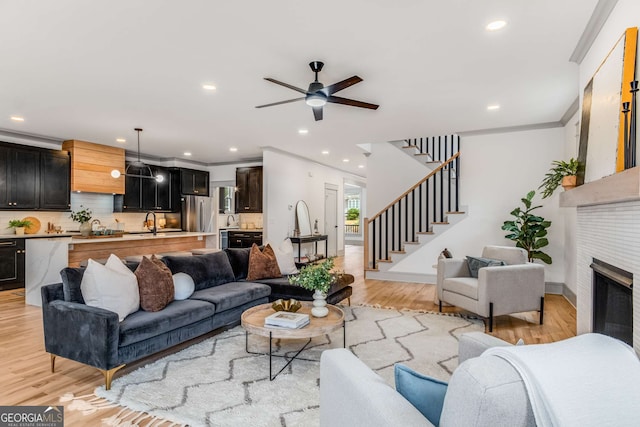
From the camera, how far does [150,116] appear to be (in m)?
5.11

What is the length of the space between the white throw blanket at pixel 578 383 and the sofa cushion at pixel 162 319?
2.59 meters

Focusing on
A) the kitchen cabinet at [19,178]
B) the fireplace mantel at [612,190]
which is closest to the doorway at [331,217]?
the kitchen cabinet at [19,178]

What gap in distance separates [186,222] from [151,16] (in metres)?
6.57

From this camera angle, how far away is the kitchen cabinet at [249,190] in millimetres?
8195

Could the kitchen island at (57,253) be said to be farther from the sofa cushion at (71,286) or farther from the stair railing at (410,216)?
the stair railing at (410,216)

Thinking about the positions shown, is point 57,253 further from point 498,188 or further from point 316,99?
point 498,188

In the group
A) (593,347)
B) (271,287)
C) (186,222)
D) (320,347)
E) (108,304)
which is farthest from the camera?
(186,222)

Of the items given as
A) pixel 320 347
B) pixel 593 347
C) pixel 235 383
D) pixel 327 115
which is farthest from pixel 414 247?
pixel 593 347

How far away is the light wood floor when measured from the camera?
8.14ft

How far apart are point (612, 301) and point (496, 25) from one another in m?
2.11

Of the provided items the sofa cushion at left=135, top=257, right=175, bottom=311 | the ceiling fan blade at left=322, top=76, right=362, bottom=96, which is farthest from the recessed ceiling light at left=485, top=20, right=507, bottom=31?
the sofa cushion at left=135, top=257, right=175, bottom=311

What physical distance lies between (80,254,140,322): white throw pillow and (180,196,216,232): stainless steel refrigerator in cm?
555

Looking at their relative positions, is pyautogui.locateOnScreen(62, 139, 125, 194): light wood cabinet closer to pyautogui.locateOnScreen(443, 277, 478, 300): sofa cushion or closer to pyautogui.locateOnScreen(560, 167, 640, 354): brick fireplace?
pyautogui.locateOnScreen(443, 277, 478, 300): sofa cushion

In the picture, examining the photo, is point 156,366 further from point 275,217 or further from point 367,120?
point 275,217
